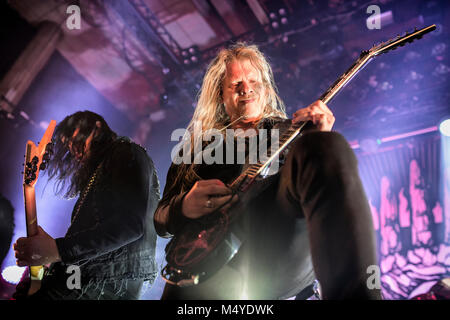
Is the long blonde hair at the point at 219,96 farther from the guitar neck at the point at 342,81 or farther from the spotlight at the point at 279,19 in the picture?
the spotlight at the point at 279,19

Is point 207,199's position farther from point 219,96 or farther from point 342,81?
point 219,96

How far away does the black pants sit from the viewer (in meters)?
0.83

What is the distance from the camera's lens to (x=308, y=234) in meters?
0.97

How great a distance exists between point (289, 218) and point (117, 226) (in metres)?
0.98

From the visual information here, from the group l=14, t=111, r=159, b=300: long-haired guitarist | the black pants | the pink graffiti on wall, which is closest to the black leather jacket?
l=14, t=111, r=159, b=300: long-haired guitarist

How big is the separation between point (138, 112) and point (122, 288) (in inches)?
227

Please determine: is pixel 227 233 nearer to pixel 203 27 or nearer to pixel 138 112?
pixel 203 27

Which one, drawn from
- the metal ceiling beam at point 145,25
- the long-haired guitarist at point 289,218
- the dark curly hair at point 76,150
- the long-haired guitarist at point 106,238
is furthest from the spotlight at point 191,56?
the long-haired guitarist at point 289,218

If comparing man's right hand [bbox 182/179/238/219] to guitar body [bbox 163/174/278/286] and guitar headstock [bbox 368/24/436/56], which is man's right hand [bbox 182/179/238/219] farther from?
guitar headstock [bbox 368/24/436/56]

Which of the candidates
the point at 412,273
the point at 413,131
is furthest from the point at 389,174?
the point at 412,273

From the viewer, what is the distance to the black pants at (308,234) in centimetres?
83

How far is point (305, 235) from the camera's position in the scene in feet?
3.64

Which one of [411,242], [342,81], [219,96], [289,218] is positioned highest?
[219,96]

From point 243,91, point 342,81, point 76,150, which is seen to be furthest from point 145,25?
point 342,81
